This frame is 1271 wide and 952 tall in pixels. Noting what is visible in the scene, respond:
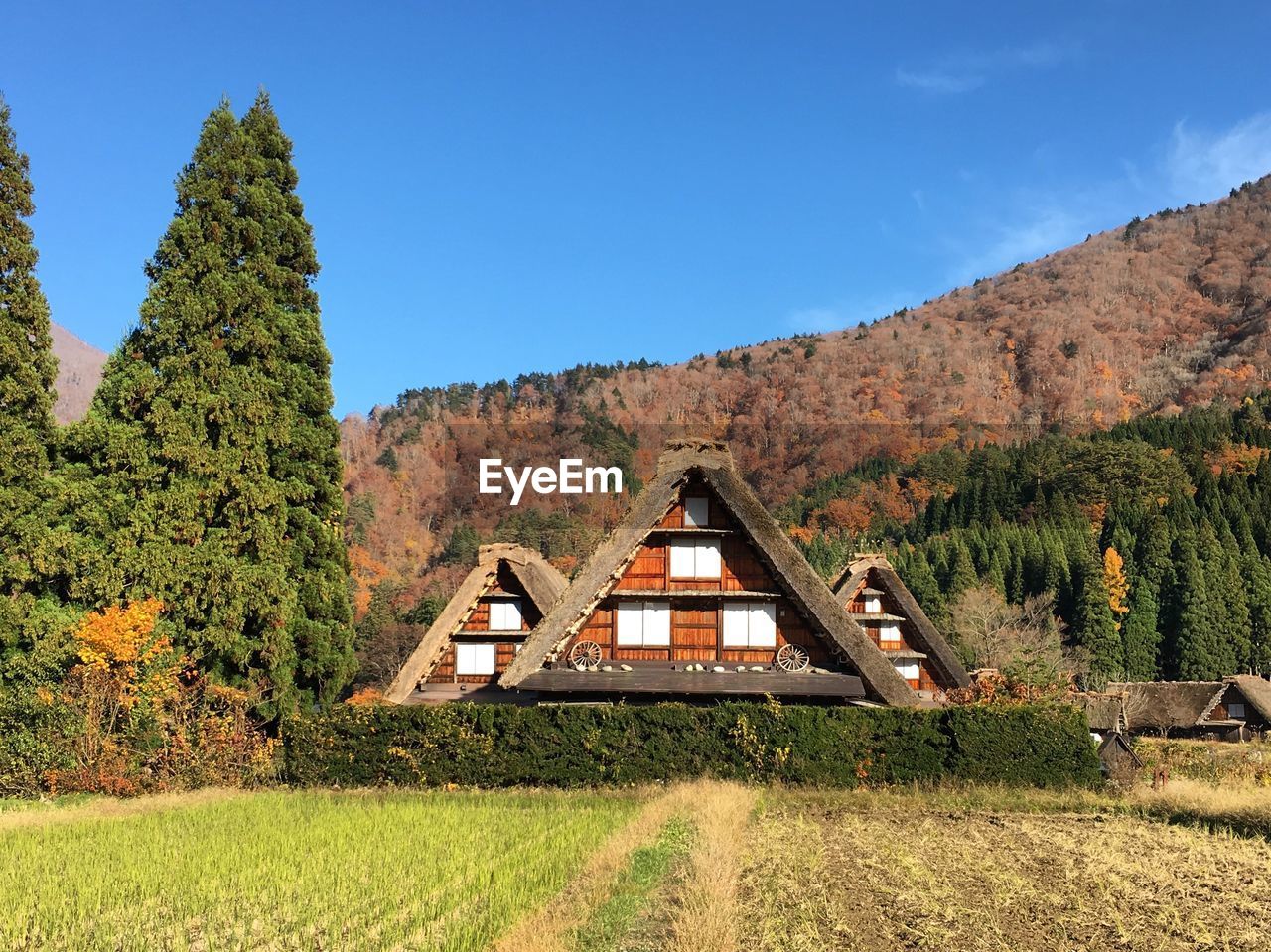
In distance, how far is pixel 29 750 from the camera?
19.1 metres

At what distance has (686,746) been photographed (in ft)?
62.5

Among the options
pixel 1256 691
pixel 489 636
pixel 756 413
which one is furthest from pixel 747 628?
pixel 756 413

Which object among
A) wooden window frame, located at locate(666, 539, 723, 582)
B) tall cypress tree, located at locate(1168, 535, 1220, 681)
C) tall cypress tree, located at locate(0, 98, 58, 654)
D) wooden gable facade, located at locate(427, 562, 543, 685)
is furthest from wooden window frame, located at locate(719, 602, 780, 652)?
tall cypress tree, located at locate(1168, 535, 1220, 681)

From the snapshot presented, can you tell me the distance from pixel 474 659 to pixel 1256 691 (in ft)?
172

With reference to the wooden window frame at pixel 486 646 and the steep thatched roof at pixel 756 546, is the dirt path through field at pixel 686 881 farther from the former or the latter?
the wooden window frame at pixel 486 646

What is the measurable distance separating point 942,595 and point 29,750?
69613 millimetres

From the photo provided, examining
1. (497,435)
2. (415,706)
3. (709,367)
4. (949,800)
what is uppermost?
(709,367)

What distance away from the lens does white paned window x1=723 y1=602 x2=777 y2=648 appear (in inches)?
848

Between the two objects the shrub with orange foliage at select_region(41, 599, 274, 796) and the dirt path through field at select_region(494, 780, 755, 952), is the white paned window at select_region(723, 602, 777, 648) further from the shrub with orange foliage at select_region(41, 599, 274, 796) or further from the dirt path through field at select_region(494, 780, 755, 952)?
the shrub with orange foliage at select_region(41, 599, 274, 796)

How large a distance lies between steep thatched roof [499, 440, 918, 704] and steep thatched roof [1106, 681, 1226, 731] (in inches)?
1735

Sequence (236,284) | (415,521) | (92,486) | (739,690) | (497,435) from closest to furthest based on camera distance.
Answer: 1. (739,690)
2. (92,486)
3. (236,284)
4. (415,521)
5. (497,435)

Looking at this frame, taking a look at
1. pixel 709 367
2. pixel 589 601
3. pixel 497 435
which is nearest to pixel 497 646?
pixel 589 601

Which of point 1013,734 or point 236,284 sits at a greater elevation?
point 236,284

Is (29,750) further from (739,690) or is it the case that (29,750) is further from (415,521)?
(415,521)
